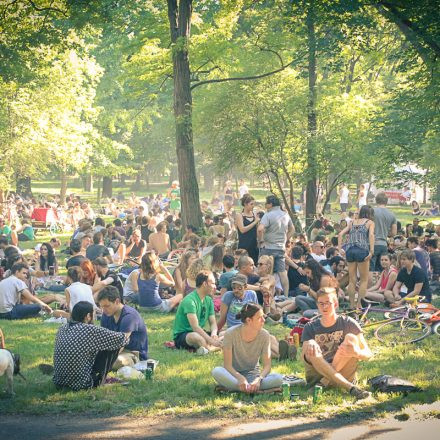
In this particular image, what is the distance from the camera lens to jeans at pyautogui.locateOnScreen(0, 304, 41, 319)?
1525cm

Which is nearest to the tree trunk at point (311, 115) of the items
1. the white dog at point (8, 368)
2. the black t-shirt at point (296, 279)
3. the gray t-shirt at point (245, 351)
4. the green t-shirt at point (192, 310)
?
the black t-shirt at point (296, 279)

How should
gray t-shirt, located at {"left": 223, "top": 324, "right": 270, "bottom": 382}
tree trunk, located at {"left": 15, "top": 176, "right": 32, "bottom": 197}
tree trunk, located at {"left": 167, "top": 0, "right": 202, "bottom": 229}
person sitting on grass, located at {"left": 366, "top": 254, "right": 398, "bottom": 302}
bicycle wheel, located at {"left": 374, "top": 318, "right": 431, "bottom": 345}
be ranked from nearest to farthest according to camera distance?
gray t-shirt, located at {"left": 223, "top": 324, "right": 270, "bottom": 382}
bicycle wheel, located at {"left": 374, "top": 318, "right": 431, "bottom": 345}
person sitting on grass, located at {"left": 366, "top": 254, "right": 398, "bottom": 302}
tree trunk, located at {"left": 167, "top": 0, "right": 202, "bottom": 229}
tree trunk, located at {"left": 15, "top": 176, "right": 32, "bottom": 197}

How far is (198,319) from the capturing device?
1230 centimetres

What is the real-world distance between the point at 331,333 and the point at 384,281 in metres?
6.59

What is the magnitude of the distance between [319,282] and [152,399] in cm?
528

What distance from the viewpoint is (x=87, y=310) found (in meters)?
9.97

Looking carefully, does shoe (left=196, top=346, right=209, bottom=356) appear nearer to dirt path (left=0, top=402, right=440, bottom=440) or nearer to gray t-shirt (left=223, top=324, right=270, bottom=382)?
gray t-shirt (left=223, top=324, right=270, bottom=382)

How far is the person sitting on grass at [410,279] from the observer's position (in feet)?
49.5

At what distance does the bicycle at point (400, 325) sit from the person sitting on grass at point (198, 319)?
2.68 metres

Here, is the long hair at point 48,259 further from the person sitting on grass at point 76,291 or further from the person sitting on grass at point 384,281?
the person sitting on grass at point 384,281

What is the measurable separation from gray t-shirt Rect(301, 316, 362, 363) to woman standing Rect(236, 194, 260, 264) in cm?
714

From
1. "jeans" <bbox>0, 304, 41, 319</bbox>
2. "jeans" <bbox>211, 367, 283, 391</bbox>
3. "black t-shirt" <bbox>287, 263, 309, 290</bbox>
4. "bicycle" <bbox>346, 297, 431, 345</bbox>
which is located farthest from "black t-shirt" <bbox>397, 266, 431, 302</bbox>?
"jeans" <bbox>0, 304, 41, 319</bbox>

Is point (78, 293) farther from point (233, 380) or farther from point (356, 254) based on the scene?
point (356, 254)

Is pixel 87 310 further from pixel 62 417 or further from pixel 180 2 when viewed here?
pixel 180 2
